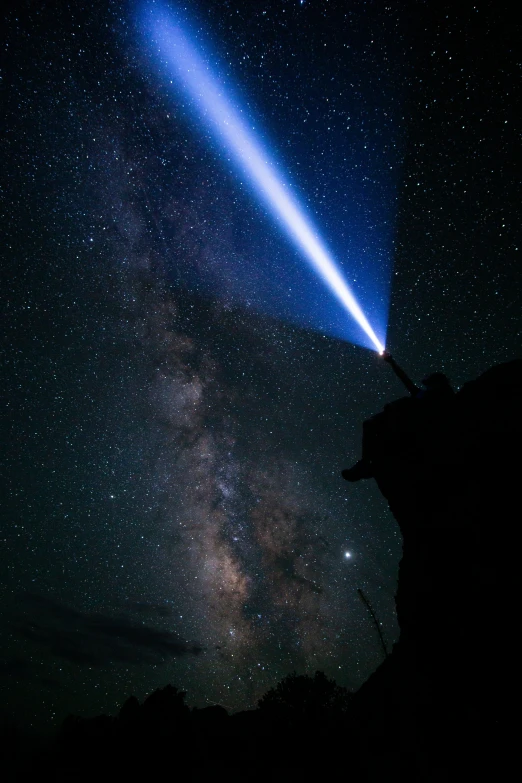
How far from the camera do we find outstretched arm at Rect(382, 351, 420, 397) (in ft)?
52.3

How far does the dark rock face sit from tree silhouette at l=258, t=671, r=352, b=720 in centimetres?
1752

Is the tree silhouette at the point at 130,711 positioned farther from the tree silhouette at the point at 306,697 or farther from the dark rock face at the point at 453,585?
the dark rock face at the point at 453,585

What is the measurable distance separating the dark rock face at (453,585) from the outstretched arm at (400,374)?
3138 millimetres

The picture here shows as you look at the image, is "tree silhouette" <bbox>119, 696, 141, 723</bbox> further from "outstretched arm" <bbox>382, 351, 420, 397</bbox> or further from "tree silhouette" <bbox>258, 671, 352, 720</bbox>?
"outstretched arm" <bbox>382, 351, 420, 397</bbox>

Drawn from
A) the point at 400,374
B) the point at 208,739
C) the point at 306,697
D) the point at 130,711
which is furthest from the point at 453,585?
the point at 130,711

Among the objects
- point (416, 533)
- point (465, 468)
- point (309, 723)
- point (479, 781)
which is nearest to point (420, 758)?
point (479, 781)

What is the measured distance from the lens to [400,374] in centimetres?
1612

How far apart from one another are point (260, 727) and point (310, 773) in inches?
309

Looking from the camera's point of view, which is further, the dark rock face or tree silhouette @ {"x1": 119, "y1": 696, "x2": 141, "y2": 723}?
tree silhouette @ {"x1": 119, "y1": 696, "x2": 141, "y2": 723}

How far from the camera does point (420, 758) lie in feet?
31.5

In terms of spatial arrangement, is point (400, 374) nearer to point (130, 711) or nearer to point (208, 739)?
point (208, 739)

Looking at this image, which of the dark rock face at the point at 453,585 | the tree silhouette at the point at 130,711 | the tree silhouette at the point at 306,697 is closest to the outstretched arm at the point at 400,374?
the dark rock face at the point at 453,585

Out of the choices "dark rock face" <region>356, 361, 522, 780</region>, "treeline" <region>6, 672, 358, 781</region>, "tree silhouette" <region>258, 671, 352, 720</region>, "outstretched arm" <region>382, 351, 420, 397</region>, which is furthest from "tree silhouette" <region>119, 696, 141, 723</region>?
"outstretched arm" <region>382, 351, 420, 397</region>

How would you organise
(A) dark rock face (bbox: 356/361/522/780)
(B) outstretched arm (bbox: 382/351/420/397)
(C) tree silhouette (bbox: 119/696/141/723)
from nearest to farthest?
(A) dark rock face (bbox: 356/361/522/780) → (B) outstretched arm (bbox: 382/351/420/397) → (C) tree silhouette (bbox: 119/696/141/723)
